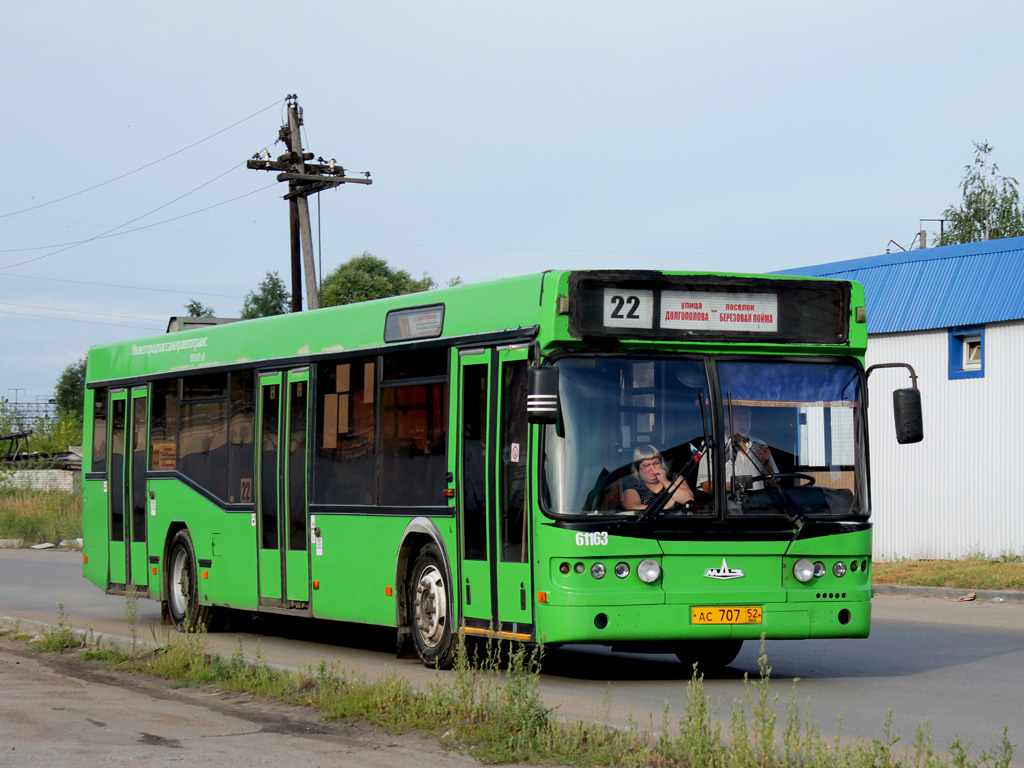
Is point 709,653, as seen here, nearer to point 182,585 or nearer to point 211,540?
point 211,540

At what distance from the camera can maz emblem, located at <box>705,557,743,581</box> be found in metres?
10.7

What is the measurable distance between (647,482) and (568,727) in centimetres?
304

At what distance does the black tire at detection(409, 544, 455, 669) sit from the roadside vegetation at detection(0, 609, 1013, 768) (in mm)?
814

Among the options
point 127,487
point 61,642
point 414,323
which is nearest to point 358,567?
point 414,323

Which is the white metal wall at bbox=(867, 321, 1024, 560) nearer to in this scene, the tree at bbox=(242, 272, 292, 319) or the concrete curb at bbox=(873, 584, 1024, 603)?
the concrete curb at bbox=(873, 584, 1024, 603)

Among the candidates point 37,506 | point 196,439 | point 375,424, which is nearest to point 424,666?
point 375,424

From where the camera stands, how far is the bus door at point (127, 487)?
17031 millimetres

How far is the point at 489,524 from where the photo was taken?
36.8ft

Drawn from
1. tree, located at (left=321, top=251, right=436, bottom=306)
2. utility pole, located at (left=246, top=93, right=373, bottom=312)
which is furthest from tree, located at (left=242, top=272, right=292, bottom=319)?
utility pole, located at (left=246, top=93, right=373, bottom=312)

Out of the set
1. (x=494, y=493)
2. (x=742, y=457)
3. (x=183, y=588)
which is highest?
(x=742, y=457)

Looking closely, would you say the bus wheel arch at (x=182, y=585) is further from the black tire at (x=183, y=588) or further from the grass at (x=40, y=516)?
the grass at (x=40, y=516)

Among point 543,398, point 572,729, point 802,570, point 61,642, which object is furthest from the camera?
point 61,642

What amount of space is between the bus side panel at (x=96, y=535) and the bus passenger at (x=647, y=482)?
9.09 meters

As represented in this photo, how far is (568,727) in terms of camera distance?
308 inches
